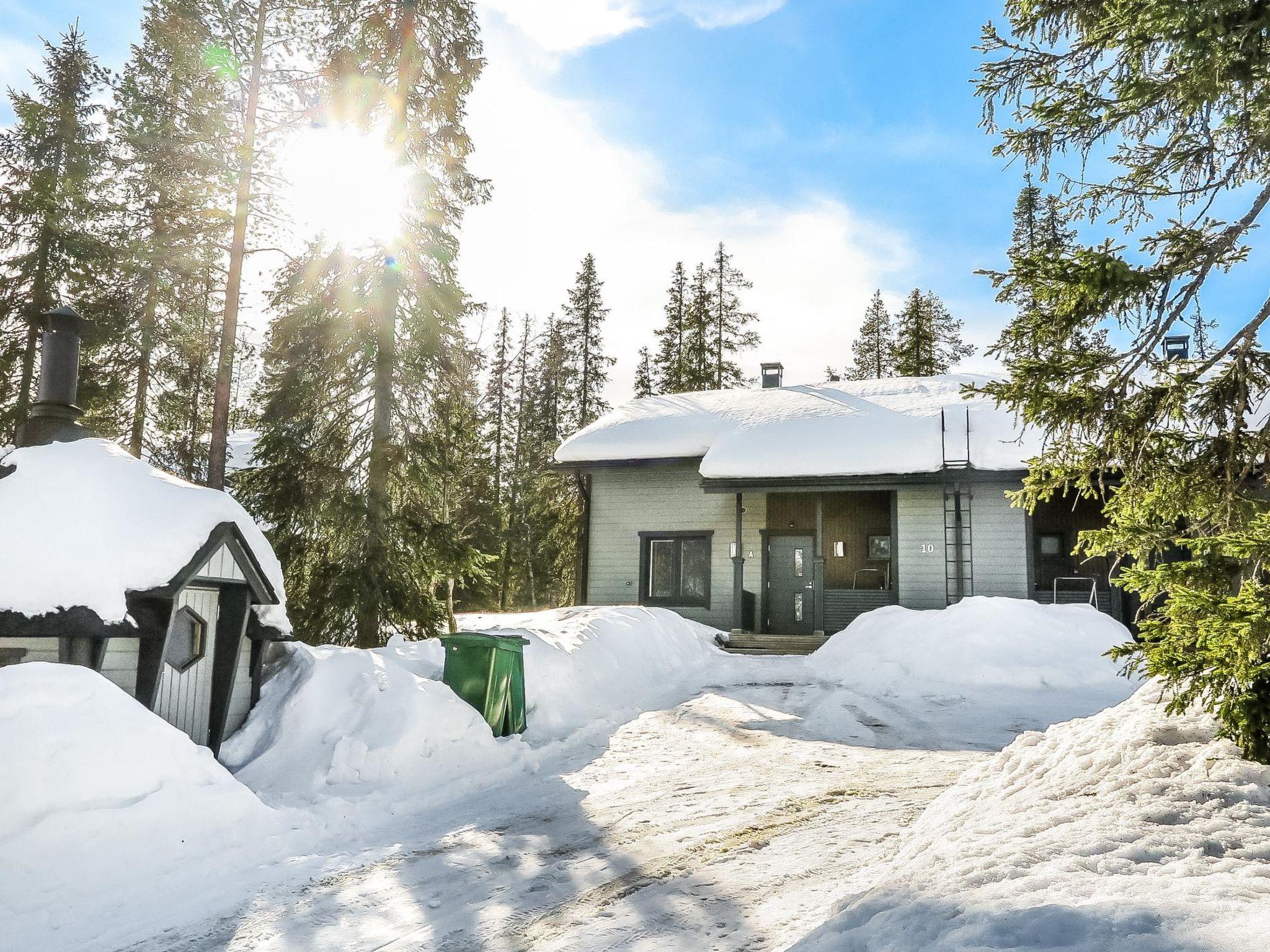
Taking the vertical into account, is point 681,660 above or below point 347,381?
below

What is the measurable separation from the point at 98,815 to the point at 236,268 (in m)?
11.6

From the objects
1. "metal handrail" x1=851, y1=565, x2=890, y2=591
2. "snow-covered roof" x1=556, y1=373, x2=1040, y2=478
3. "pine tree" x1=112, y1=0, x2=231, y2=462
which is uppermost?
"pine tree" x1=112, y1=0, x2=231, y2=462

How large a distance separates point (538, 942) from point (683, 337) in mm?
34986

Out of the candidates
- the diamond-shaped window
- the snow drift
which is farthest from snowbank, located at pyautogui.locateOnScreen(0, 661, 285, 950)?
the diamond-shaped window

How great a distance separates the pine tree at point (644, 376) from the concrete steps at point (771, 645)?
81.9ft

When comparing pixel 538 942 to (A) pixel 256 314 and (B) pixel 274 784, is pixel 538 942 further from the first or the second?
(A) pixel 256 314

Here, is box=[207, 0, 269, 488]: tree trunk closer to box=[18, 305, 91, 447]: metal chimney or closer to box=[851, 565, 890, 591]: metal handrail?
box=[18, 305, 91, 447]: metal chimney

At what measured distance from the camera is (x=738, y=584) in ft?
58.4

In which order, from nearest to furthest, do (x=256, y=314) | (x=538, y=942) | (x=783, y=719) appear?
(x=538, y=942)
(x=783, y=719)
(x=256, y=314)

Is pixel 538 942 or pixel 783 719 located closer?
pixel 538 942

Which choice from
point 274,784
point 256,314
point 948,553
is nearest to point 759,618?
point 948,553

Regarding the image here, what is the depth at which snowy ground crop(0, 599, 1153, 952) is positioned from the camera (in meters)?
3.87

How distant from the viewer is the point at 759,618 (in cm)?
1873

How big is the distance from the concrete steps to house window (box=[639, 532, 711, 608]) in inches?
102
